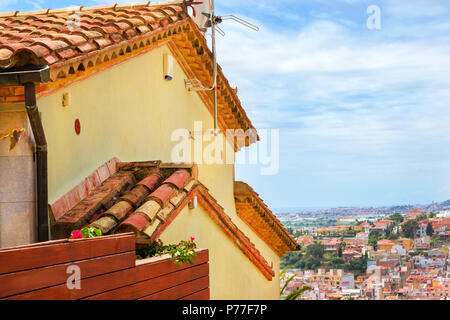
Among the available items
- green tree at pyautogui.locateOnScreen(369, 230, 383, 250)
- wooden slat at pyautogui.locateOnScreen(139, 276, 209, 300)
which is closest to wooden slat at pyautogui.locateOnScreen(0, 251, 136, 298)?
wooden slat at pyautogui.locateOnScreen(139, 276, 209, 300)

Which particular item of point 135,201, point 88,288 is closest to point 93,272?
point 88,288

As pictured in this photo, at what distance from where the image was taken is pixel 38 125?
645cm

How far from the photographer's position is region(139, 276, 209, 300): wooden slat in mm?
6305

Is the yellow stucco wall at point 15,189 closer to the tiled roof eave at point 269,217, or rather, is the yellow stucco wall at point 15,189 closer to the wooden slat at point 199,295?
the wooden slat at point 199,295

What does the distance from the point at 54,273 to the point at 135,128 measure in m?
5.00

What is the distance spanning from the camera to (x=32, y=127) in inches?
254

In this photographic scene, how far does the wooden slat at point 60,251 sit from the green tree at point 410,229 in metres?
11.4

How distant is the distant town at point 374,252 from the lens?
43.9ft

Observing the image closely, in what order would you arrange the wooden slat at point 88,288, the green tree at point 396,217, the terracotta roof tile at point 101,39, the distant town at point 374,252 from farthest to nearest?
the green tree at point 396,217 → the distant town at point 374,252 → the terracotta roof tile at point 101,39 → the wooden slat at point 88,288

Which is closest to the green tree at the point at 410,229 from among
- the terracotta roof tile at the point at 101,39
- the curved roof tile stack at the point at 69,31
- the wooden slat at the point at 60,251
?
the terracotta roof tile at the point at 101,39

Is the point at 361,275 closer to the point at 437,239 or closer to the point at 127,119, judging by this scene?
the point at 437,239

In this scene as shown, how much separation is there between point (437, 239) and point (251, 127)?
5.44m

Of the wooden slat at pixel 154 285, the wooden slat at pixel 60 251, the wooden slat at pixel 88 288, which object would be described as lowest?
the wooden slat at pixel 154 285

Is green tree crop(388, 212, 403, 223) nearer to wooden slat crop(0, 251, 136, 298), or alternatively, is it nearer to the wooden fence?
the wooden fence
